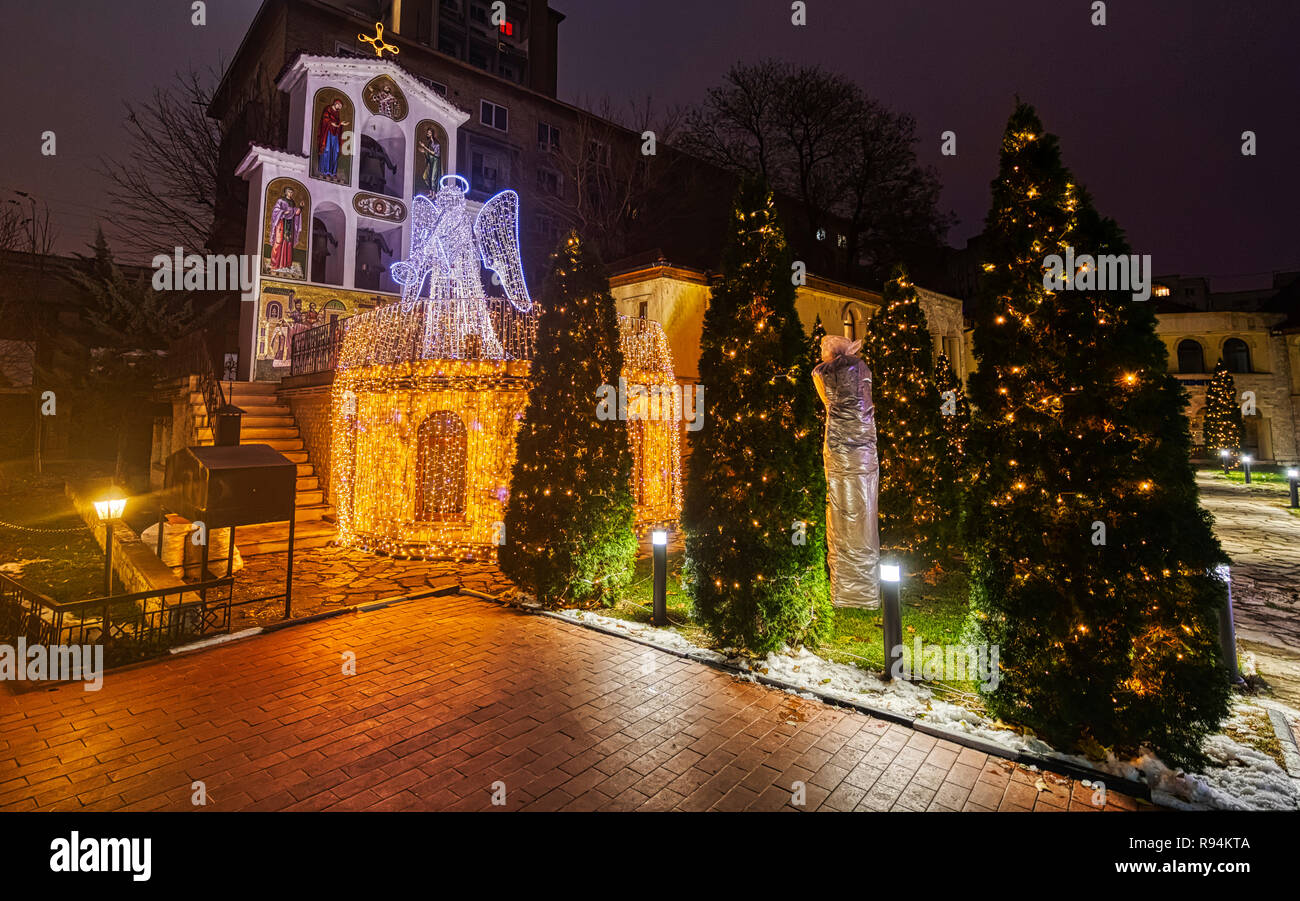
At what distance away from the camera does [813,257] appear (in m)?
21.6

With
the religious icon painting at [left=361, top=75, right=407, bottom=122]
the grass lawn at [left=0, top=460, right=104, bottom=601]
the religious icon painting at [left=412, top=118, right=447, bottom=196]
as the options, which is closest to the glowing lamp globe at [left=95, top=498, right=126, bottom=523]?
the grass lawn at [left=0, top=460, right=104, bottom=601]

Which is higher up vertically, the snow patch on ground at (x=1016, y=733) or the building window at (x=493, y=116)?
the building window at (x=493, y=116)

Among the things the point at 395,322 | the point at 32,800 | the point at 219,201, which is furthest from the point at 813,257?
the point at 219,201

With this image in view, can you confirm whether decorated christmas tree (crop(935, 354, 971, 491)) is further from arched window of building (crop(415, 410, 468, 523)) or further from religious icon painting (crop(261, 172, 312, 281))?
religious icon painting (crop(261, 172, 312, 281))

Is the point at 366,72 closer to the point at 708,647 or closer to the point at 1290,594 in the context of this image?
the point at 708,647

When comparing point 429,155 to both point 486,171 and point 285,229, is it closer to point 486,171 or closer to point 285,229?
point 285,229

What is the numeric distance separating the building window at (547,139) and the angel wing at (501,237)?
26098 mm

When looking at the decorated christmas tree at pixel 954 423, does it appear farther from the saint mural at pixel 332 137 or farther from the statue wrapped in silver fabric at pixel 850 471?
the saint mural at pixel 332 137

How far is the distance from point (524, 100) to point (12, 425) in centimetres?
2807

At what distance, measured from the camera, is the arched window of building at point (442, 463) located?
42.5 ft

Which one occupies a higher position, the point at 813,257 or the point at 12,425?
the point at 813,257

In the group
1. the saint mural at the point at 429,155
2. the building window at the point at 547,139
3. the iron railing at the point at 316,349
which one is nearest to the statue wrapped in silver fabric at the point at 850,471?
the iron railing at the point at 316,349

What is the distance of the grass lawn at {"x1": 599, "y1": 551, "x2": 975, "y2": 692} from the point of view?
5.96 metres

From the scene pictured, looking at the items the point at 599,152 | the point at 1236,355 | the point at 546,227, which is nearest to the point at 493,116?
the point at 546,227
